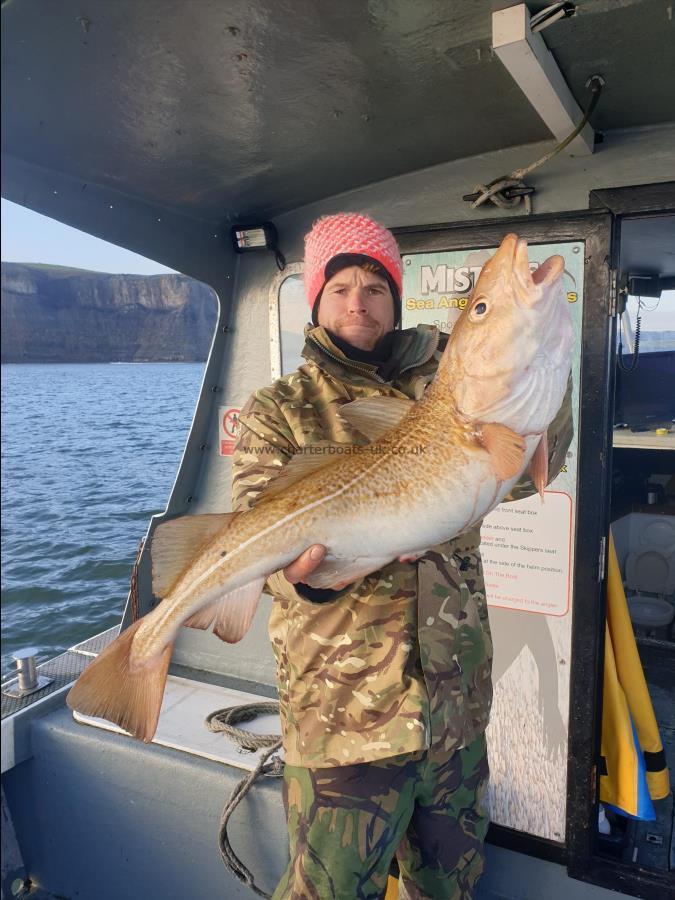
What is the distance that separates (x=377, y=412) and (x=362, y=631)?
687 millimetres

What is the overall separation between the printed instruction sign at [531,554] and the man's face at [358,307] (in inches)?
54.4

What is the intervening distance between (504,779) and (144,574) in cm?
235

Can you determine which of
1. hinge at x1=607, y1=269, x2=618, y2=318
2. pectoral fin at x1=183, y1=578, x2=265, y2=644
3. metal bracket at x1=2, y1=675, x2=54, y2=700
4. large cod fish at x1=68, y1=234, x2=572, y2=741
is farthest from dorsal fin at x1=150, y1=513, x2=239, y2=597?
metal bracket at x1=2, y1=675, x2=54, y2=700

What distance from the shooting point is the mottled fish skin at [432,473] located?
1597mm

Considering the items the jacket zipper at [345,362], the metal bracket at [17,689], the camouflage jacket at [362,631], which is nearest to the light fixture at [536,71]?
the camouflage jacket at [362,631]

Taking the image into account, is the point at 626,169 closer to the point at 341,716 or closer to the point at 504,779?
the point at 341,716

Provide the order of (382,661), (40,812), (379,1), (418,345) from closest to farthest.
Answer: (379,1) → (382,661) → (418,345) → (40,812)

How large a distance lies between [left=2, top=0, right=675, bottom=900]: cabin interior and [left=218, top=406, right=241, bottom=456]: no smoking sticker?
0.15 feet

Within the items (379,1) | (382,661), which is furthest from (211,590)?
(379,1)

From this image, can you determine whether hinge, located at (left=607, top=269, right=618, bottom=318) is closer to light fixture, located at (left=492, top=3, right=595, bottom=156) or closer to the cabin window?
light fixture, located at (left=492, top=3, right=595, bottom=156)

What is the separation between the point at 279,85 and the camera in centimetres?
229

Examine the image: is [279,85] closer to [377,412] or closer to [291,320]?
[377,412]

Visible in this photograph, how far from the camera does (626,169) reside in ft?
9.33

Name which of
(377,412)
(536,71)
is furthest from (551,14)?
(377,412)
